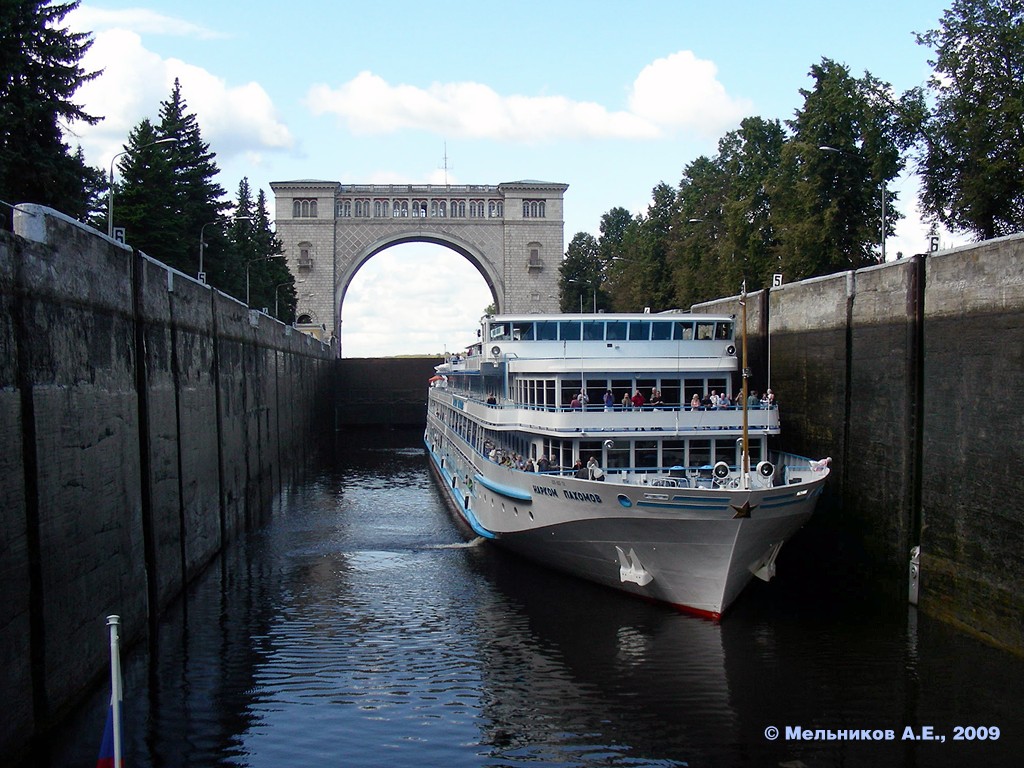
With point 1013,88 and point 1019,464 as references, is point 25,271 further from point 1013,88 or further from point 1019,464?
point 1013,88

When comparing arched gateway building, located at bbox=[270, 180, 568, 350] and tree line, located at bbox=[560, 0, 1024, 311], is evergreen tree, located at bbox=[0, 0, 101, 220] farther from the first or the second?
arched gateway building, located at bbox=[270, 180, 568, 350]

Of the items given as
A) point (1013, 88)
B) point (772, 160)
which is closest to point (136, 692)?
point (1013, 88)

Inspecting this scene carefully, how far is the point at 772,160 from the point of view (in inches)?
1986

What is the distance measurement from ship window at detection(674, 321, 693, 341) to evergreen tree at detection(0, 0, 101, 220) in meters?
19.9

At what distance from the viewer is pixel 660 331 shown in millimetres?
25203

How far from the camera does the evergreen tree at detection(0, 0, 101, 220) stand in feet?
95.0

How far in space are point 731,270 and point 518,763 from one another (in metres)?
37.7

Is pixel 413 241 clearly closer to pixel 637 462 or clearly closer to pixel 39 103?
pixel 39 103

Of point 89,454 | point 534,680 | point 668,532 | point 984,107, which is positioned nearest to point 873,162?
point 984,107

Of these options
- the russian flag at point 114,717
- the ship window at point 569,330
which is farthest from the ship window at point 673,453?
the russian flag at point 114,717

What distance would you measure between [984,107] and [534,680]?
25.1 metres

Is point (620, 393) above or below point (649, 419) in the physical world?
above

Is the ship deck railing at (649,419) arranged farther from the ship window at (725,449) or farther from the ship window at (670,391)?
the ship window at (670,391)

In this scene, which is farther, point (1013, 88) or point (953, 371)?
point (1013, 88)
